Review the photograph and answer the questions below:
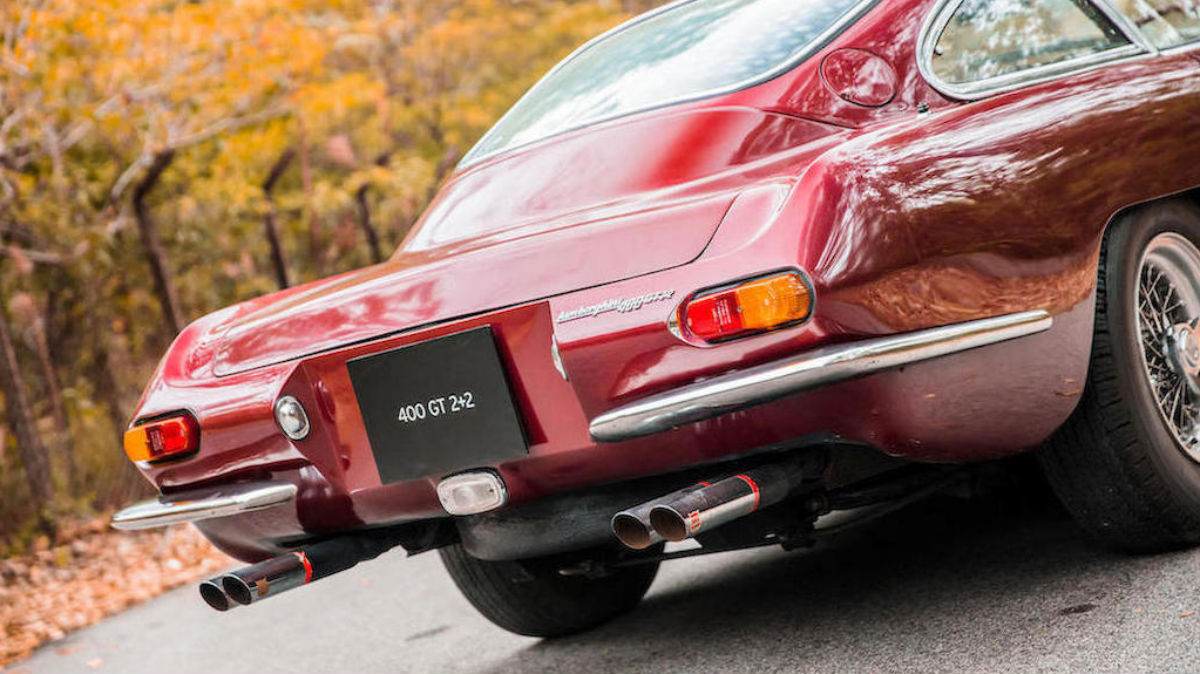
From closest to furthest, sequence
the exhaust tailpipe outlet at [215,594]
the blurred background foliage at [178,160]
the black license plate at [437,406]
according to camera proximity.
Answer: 1. the black license plate at [437,406]
2. the exhaust tailpipe outlet at [215,594]
3. the blurred background foliage at [178,160]

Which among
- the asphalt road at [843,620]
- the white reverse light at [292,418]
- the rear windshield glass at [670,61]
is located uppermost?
the rear windshield glass at [670,61]

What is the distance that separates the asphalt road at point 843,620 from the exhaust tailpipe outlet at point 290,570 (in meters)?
0.71

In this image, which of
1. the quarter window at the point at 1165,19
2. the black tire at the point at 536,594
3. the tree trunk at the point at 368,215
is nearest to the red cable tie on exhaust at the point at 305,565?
the black tire at the point at 536,594

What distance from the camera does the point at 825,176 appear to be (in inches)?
108

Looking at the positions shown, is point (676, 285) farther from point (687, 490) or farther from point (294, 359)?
point (294, 359)

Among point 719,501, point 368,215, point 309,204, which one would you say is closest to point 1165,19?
point 719,501

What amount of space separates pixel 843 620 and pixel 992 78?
141 centimetres

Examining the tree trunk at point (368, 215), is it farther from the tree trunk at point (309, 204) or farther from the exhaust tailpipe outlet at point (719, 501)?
the exhaust tailpipe outlet at point (719, 501)

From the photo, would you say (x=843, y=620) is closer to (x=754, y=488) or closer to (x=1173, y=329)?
(x=754, y=488)

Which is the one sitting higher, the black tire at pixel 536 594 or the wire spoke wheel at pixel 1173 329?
the wire spoke wheel at pixel 1173 329

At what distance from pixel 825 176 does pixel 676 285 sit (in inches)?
14.7

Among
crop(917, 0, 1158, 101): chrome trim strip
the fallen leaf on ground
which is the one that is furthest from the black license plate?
the fallen leaf on ground

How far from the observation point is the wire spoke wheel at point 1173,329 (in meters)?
3.42

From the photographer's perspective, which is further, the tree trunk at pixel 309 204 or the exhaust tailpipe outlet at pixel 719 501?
the tree trunk at pixel 309 204
